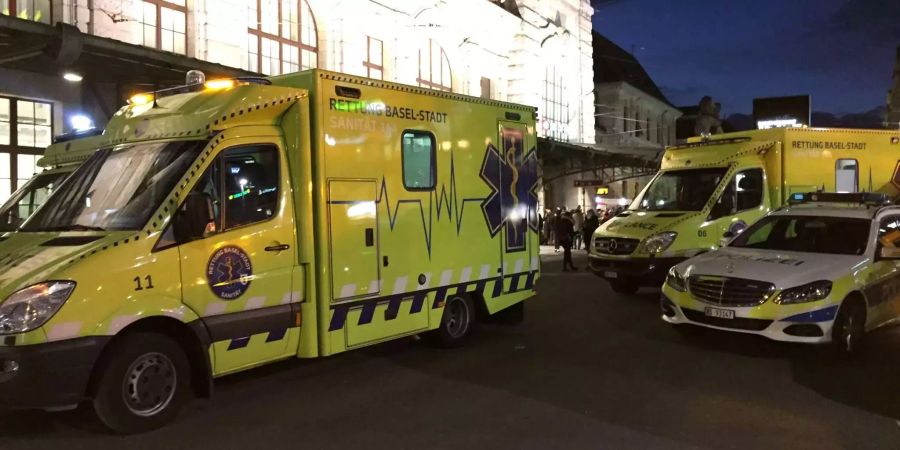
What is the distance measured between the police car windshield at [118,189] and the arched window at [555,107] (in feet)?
94.8

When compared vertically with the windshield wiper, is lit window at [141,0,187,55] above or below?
above

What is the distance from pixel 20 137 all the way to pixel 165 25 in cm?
440

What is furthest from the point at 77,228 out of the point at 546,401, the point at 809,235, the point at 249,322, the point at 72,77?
the point at 72,77

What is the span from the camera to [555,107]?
36.2m

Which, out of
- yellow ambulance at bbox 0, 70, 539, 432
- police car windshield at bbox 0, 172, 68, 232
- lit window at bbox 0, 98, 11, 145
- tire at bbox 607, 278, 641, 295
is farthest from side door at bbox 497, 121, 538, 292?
lit window at bbox 0, 98, 11, 145

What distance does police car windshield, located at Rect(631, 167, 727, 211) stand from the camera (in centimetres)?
1212

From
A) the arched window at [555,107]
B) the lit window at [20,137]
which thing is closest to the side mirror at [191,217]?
the lit window at [20,137]

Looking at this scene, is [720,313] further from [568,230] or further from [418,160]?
[568,230]

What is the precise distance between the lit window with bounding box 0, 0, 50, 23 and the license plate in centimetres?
1278

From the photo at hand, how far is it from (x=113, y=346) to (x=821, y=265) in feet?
23.1

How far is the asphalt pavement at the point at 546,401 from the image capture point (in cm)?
536

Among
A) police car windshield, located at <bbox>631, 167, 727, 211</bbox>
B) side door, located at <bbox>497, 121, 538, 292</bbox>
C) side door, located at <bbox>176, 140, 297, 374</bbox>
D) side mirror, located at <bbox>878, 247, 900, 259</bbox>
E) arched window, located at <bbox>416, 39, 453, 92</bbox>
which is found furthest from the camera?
arched window, located at <bbox>416, 39, 453, 92</bbox>

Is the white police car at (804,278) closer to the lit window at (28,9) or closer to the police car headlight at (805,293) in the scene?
the police car headlight at (805,293)

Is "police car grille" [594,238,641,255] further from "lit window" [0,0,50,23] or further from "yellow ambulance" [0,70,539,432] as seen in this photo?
"lit window" [0,0,50,23]
